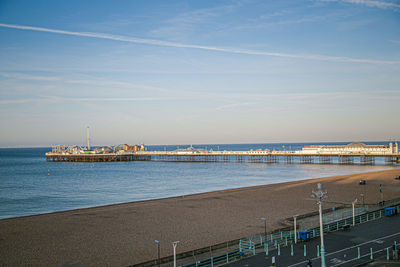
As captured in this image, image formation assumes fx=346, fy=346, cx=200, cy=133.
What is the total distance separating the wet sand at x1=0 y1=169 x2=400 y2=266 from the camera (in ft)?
69.1

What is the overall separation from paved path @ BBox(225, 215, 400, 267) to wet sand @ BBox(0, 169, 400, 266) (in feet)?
17.7

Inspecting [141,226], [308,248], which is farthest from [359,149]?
[308,248]

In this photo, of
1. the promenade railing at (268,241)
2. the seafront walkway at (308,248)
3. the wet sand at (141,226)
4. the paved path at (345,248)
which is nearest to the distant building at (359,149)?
the wet sand at (141,226)

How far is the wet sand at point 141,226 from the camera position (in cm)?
2106

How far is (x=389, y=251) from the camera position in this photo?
17.8 m

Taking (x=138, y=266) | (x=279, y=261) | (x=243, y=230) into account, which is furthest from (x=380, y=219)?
(x=138, y=266)

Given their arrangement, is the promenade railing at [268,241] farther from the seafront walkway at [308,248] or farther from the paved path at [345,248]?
the paved path at [345,248]

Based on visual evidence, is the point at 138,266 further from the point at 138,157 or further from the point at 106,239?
the point at 138,157

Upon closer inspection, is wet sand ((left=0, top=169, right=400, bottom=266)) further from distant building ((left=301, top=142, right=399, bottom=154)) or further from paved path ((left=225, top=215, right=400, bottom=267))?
distant building ((left=301, top=142, right=399, bottom=154))

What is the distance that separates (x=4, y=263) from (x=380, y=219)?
2474 cm

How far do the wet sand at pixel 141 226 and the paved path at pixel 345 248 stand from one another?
17.7 feet

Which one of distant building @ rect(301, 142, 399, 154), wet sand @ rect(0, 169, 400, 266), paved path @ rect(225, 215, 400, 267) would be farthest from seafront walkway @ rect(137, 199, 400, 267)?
distant building @ rect(301, 142, 399, 154)

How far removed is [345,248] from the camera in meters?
18.7

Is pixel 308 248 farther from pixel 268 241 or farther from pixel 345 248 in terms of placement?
pixel 268 241
